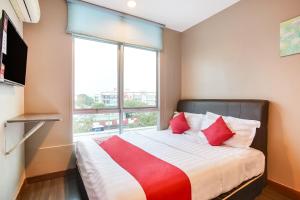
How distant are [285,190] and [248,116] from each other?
3.41ft

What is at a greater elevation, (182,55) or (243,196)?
(182,55)

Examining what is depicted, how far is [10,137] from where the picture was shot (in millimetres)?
1820

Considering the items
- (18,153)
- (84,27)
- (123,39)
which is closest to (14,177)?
(18,153)

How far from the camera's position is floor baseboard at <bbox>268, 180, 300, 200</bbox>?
2.06 metres

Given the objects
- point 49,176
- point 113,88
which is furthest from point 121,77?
point 49,176

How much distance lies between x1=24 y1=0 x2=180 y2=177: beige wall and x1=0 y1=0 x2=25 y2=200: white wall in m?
0.16

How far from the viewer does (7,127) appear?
67.7 inches

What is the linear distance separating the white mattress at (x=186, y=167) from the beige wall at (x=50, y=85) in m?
0.56

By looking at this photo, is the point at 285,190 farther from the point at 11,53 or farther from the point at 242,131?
the point at 11,53

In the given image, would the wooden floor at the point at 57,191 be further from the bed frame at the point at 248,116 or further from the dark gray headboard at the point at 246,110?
the dark gray headboard at the point at 246,110

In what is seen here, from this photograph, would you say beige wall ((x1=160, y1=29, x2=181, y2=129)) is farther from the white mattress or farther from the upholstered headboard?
the white mattress

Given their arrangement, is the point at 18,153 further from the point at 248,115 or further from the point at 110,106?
the point at 248,115

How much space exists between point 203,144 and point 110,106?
1.79 meters

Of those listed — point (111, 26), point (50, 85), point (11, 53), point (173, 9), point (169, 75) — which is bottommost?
point (50, 85)
